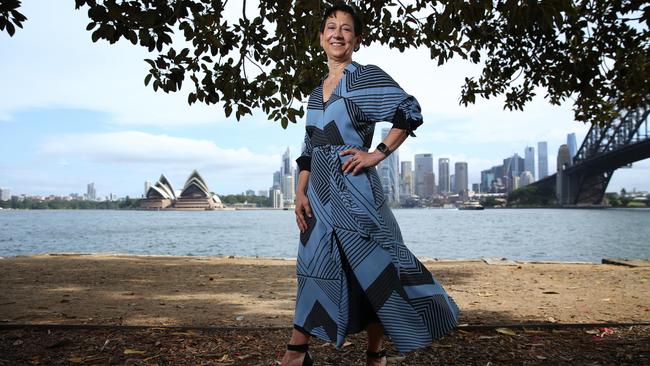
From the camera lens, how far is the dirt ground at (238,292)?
5078 mm

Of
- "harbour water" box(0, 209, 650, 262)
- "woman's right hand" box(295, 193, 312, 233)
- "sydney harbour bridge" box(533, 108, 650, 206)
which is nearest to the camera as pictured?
"woman's right hand" box(295, 193, 312, 233)

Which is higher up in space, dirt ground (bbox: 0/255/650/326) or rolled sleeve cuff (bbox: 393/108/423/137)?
rolled sleeve cuff (bbox: 393/108/423/137)

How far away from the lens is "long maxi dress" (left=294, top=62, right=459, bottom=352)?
263 centimetres

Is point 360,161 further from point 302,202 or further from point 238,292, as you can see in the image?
point 238,292

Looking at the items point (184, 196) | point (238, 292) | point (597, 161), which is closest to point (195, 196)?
point (184, 196)

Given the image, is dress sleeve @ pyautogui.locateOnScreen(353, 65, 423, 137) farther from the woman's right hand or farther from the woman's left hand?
the woman's right hand

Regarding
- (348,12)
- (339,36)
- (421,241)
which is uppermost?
(348,12)

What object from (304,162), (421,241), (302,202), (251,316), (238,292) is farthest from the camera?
(421,241)

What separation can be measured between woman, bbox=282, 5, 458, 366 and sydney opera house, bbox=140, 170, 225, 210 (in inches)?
3156

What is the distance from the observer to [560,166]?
2616 inches

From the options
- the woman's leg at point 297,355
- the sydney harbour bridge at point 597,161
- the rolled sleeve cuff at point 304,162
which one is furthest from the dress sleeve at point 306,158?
the sydney harbour bridge at point 597,161

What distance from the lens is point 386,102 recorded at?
2.74 metres

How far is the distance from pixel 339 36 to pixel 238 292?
445 cm

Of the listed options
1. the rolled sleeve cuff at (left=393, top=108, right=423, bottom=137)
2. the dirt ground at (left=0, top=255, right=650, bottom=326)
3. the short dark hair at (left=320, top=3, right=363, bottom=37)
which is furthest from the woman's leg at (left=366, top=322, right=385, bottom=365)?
the dirt ground at (left=0, top=255, right=650, bottom=326)
